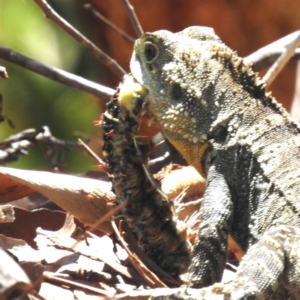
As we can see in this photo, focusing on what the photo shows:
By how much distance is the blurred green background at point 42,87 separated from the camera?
6.58m

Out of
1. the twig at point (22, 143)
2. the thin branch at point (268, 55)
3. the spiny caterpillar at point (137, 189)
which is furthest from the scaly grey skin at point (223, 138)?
the twig at point (22, 143)

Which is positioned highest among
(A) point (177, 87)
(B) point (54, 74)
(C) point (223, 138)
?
(B) point (54, 74)

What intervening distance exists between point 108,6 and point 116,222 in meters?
5.97

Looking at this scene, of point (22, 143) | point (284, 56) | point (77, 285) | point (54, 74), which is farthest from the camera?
point (22, 143)

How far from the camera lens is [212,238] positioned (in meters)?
2.07

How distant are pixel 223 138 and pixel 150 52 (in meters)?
0.50

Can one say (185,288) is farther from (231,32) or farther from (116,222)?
(231,32)

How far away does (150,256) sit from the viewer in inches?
88.7

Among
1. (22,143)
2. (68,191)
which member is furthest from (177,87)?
(22,143)

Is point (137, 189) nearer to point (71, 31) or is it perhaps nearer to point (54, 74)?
point (54, 74)

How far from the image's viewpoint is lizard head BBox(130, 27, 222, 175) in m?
2.42

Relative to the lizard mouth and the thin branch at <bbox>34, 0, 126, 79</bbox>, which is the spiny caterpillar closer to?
the lizard mouth

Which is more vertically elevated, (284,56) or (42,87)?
(42,87)

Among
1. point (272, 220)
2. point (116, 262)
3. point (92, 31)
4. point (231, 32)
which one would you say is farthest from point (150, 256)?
point (92, 31)
